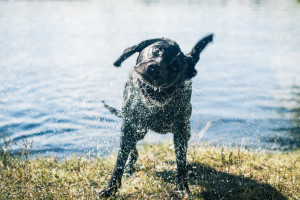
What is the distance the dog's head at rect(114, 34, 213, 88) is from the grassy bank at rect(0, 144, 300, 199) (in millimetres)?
1482

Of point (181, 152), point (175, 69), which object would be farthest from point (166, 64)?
point (181, 152)

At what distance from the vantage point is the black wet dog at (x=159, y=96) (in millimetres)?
3145

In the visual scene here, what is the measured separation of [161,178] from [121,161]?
2.84 ft

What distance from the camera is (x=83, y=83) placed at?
10.3m

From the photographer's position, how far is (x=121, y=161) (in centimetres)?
369

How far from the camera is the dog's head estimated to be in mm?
3030

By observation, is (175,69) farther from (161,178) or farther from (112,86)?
(112,86)

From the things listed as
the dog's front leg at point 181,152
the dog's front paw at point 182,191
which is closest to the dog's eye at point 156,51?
the dog's front leg at point 181,152

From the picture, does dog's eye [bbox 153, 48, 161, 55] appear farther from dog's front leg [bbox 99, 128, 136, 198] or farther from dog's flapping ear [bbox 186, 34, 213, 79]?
dog's front leg [bbox 99, 128, 136, 198]

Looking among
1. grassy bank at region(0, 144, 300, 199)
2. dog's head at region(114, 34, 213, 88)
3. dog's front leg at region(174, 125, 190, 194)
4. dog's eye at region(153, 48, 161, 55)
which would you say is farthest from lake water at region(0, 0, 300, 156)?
dog's eye at region(153, 48, 161, 55)

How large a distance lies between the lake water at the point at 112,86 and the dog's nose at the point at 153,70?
236 cm

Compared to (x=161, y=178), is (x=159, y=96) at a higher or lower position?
higher

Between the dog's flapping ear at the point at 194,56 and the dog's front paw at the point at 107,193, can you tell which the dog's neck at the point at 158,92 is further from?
the dog's front paw at the point at 107,193

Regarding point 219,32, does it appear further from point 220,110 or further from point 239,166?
point 239,166
